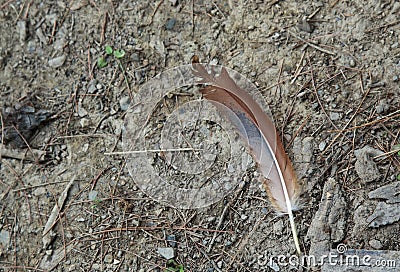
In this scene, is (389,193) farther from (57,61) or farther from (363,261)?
(57,61)

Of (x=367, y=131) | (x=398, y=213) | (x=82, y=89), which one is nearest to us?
(x=398, y=213)

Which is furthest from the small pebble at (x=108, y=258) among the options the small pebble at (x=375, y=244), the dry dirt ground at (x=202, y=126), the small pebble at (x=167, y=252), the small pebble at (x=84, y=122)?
the small pebble at (x=375, y=244)

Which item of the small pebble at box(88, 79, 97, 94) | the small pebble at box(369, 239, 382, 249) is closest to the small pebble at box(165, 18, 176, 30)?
the small pebble at box(88, 79, 97, 94)

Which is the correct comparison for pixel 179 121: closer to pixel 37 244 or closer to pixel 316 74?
pixel 316 74

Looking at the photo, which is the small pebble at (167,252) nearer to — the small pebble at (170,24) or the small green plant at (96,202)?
the small green plant at (96,202)

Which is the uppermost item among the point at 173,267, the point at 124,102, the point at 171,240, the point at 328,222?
the point at 124,102

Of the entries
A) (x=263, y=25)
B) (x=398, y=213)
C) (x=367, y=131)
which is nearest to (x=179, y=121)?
(x=263, y=25)

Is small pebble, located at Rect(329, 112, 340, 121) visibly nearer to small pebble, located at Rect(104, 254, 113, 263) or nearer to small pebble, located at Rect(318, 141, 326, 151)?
small pebble, located at Rect(318, 141, 326, 151)

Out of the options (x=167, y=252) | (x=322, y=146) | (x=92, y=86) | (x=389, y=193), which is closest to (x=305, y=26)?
(x=322, y=146)
